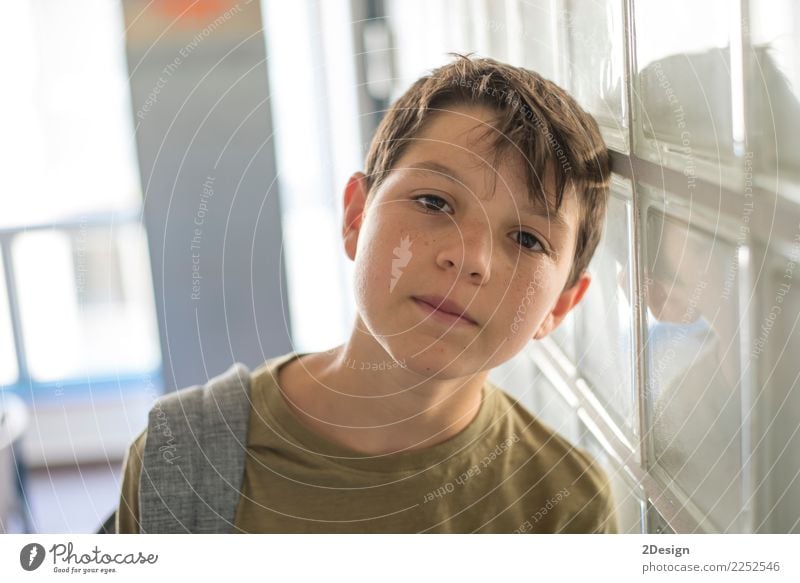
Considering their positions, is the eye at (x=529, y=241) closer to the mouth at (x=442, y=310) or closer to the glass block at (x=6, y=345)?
the mouth at (x=442, y=310)

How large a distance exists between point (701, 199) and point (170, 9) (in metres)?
0.31

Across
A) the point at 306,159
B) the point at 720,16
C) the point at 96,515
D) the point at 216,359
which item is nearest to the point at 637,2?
the point at 720,16

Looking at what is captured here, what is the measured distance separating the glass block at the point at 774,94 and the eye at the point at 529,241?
0.39ft

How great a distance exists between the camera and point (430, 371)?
1.63ft

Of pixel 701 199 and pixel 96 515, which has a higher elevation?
pixel 701 199

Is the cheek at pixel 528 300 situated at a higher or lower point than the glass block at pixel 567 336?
higher

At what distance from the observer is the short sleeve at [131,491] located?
50 centimetres

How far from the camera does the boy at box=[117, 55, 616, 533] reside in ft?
1.52

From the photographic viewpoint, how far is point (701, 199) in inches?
18.6

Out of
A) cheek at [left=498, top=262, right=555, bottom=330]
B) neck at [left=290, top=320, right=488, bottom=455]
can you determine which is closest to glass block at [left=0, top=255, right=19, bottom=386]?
neck at [left=290, top=320, right=488, bottom=455]

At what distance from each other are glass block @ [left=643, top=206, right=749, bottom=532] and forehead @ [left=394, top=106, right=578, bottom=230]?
0.07 metres

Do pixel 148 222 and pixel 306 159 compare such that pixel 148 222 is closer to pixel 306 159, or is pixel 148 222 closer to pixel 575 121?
pixel 306 159

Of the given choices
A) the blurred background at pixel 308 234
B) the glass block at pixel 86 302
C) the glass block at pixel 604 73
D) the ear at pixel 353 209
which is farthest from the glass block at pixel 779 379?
the glass block at pixel 86 302
